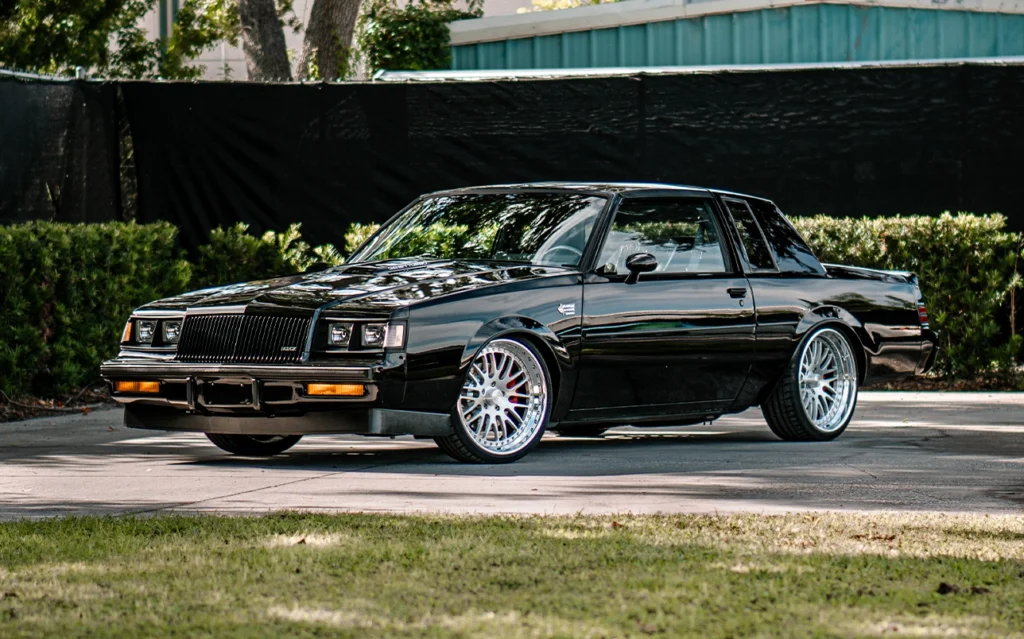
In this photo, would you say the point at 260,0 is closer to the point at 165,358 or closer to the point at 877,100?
the point at 877,100

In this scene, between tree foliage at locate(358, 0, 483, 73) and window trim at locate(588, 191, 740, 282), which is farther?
tree foliage at locate(358, 0, 483, 73)

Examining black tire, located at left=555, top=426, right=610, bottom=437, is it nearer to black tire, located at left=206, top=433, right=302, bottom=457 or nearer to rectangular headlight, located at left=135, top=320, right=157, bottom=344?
black tire, located at left=206, top=433, right=302, bottom=457

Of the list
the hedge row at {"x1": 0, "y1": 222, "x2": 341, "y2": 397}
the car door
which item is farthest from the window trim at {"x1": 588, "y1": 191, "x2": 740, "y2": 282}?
the hedge row at {"x1": 0, "y1": 222, "x2": 341, "y2": 397}

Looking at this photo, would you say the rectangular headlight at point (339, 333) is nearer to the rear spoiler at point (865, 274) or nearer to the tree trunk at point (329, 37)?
the rear spoiler at point (865, 274)

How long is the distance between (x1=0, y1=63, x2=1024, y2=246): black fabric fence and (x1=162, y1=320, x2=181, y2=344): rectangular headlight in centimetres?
630

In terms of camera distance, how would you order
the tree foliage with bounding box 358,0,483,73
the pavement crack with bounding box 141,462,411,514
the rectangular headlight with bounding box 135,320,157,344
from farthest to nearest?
the tree foliage with bounding box 358,0,483,73 → the rectangular headlight with bounding box 135,320,157,344 → the pavement crack with bounding box 141,462,411,514

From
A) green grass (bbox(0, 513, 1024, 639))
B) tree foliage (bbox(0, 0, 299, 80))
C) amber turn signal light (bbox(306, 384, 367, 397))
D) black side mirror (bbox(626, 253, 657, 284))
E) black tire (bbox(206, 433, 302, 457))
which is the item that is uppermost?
tree foliage (bbox(0, 0, 299, 80))

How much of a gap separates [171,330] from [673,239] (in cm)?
298

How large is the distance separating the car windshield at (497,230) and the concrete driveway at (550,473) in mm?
1140

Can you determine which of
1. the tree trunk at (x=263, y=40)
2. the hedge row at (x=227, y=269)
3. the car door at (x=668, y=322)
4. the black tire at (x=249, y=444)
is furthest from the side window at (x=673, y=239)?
the tree trunk at (x=263, y=40)

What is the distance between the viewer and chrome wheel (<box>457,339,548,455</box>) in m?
9.27

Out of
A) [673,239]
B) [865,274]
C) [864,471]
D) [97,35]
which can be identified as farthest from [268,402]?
[97,35]

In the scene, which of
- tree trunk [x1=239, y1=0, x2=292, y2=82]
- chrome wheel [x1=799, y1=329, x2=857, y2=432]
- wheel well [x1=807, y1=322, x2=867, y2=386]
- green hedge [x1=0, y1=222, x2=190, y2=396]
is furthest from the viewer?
tree trunk [x1=239, y1=0, x2=292, y2=82]

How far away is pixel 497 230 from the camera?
33.6 feet
